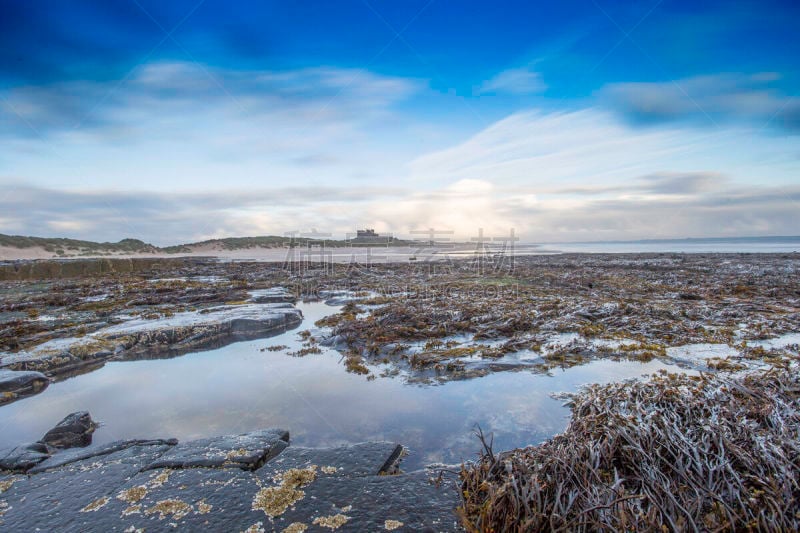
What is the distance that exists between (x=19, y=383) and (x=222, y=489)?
18.0ft

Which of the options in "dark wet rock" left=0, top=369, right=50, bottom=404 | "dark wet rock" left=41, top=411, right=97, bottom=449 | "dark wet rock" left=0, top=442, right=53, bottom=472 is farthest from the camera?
"dark wet rock" left=0, top=369, right=50, bottom=404

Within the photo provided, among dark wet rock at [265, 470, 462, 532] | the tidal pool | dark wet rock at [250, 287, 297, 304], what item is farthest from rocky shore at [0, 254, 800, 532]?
dark wet rock at [250, 287, 297, 304]

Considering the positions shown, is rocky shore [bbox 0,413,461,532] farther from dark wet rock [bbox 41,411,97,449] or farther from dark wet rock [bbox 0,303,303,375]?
dark wet rock [bbox 0,303,303,375]

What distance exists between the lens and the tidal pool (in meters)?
4.23

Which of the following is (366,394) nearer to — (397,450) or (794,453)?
(397,450)

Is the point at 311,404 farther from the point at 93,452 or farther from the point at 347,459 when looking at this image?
the point at 93,452

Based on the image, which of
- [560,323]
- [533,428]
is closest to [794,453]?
[533,428]

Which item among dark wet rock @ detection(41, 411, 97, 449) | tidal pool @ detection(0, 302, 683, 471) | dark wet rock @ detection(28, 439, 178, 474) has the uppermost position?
dark wet rock @ detection(28, 439, 178, 474)

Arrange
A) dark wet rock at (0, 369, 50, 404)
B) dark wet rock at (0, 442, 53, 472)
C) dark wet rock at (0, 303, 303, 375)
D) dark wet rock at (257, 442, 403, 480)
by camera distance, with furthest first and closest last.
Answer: dark wet rock at (0, 303, 303, 375) → dark wet rock at (0, 369, 50, 404) → dark wet rock at (0, 442, 53, 472) → dark wet rock at (257, 442, 403, 480)

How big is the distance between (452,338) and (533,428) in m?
4.50

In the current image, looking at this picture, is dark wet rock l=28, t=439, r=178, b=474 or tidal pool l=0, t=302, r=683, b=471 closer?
dark wet rock l=28, t=439, r=178, b=474

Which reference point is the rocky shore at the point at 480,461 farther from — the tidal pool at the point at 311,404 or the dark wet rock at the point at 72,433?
the tidal pool at the point at 311,404

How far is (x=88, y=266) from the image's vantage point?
3088cm

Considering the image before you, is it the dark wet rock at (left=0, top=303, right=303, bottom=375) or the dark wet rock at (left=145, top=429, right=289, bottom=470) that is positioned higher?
the dark wet rock at (left=145, top=429, right=289, bottom=470)
